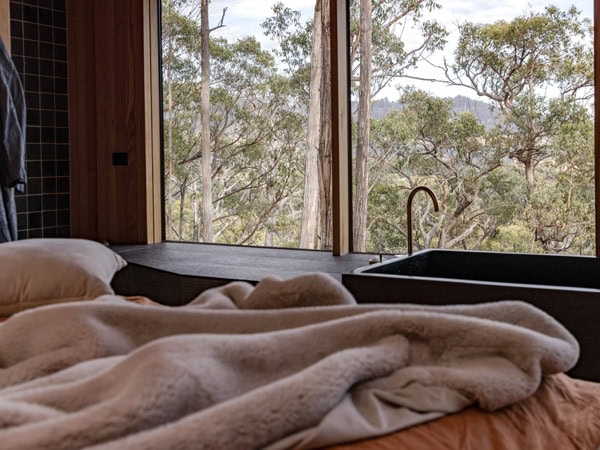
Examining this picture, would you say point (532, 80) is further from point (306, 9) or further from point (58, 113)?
point (58, 113)

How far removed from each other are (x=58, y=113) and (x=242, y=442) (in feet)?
13.3

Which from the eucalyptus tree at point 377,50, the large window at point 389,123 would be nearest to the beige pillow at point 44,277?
the large window at point 389,123

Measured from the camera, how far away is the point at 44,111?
180 inches

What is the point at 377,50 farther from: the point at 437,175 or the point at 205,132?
the point at 205,132

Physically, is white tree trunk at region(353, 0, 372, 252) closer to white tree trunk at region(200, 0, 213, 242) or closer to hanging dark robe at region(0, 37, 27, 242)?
white tree trunk at region(200, 0, 213, 242)

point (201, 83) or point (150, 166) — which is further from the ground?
point (201, 83)

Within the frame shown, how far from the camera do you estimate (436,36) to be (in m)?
5.34

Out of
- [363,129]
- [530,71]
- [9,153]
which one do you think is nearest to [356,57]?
[363,129]

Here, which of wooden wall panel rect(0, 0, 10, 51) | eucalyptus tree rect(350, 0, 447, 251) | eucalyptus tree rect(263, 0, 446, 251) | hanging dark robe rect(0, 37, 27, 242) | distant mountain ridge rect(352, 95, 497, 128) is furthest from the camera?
eucalyptus tree rect(263, 0, 446, 251)

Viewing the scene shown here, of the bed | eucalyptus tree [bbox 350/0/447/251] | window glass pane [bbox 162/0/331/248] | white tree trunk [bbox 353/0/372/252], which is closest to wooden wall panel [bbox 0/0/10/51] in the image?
window glass pane [bbox 162/0/331/248]

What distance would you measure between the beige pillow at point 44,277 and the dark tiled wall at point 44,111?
223cm

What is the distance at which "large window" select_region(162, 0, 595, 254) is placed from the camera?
16.8ft

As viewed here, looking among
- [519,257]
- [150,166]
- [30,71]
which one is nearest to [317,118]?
[150,166]

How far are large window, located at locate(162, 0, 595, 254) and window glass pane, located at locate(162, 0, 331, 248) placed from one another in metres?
0.01
